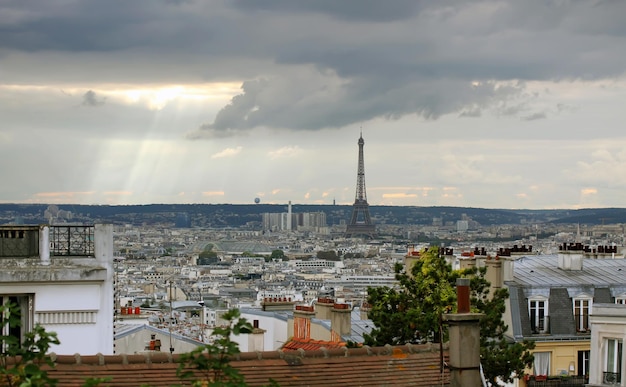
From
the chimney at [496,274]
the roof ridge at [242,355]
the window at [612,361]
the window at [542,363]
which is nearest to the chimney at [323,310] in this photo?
the chimney at [496,274]

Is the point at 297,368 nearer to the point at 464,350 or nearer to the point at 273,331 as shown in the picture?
the point at 464,350

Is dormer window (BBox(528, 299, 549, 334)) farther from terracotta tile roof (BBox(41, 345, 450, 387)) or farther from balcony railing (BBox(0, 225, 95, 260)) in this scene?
terracotta tile roof (BBox(41, 345, 450, 387))

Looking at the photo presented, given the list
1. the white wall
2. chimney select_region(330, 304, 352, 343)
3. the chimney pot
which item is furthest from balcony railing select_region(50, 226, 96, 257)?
the white wall

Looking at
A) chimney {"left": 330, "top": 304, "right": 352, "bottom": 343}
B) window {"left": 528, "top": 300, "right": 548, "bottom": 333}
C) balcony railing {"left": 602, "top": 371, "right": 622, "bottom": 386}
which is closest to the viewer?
balcony railing {"left": 602, "top": 371, "right": 622, "bottom": 386}

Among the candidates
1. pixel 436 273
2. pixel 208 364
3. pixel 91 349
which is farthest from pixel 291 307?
pixel 208 364

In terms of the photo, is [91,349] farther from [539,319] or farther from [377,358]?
[539,319]
